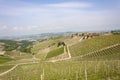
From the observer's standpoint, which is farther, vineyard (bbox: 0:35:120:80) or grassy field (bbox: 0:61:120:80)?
vineyard (bbox: 0:35:120:80)

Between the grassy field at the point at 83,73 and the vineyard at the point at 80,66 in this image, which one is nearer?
the grassy field at the point at 83,73

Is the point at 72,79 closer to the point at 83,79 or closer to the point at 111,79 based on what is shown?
the point at 83,79

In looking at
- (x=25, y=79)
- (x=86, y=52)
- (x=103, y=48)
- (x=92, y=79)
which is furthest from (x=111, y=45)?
(x=92, y=79)

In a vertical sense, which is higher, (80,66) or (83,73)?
(83,73)

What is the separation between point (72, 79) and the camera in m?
30.2

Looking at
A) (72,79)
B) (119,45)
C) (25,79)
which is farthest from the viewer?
(119,45)

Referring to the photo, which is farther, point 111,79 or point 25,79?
point 25,79

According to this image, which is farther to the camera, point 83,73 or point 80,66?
point 80,66

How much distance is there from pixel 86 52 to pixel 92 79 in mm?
49666

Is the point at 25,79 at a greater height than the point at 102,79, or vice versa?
the point at 102,79

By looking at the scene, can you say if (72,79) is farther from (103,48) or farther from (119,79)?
(103,48)

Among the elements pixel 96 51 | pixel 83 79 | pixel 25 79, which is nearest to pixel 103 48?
→ pixel 96 51

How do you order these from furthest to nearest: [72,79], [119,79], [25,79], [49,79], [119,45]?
[119,45], [25,79], [49,79], [72,79], [119,79]

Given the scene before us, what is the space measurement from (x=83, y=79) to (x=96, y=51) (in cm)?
4610
